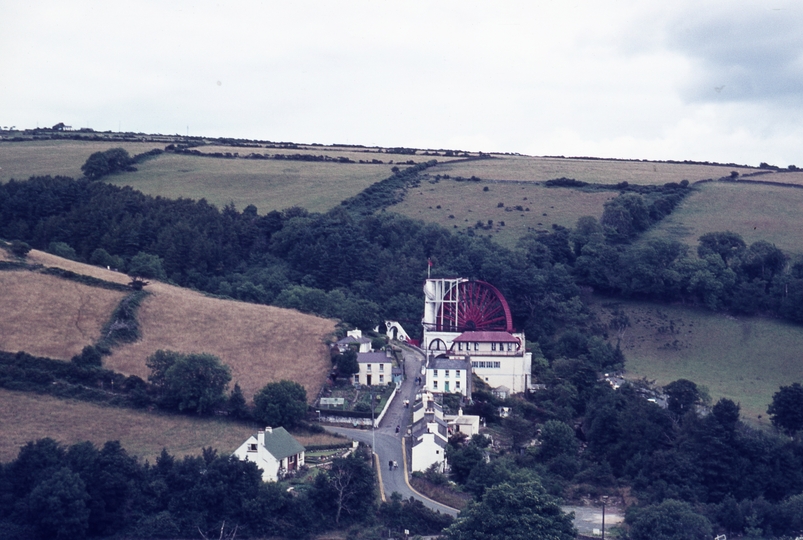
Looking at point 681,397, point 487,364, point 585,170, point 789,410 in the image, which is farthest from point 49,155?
point 789,410

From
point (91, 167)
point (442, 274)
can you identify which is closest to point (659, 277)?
point (442, 274)

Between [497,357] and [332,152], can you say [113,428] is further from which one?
[332,152]

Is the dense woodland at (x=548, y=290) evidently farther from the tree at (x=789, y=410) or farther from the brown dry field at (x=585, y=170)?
the brown dry field at (x=585, y=170)

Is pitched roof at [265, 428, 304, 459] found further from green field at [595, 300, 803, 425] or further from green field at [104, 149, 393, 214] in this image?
green field at [104, 149, 393, 214]

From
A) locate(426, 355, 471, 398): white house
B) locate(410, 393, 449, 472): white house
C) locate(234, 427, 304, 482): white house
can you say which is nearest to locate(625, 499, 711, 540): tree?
locate(410, 393, 449, 472): white house

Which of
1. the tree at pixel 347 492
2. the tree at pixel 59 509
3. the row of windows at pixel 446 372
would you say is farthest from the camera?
the row of windows at pixel 446 372

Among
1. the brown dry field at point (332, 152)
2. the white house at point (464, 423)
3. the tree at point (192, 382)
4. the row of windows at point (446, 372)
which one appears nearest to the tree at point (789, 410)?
the white house at point (464, 423)
